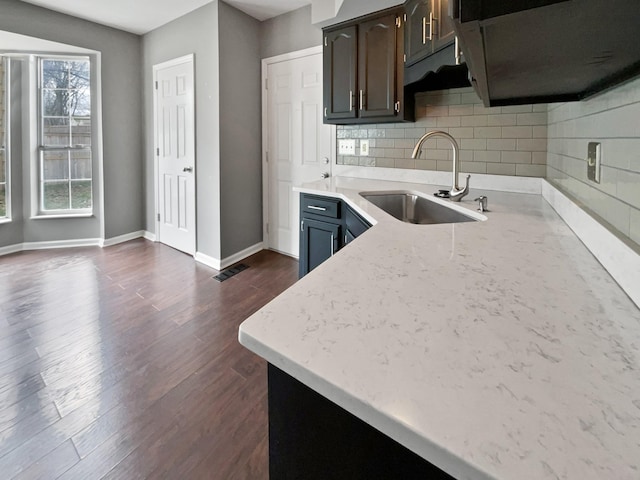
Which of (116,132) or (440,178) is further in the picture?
(116,132)

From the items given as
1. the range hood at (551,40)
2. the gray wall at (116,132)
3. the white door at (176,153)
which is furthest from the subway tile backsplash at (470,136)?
the gray wall at (116,132)

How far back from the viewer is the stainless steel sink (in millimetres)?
2070

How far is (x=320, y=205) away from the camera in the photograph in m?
2.45

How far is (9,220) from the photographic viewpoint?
3879 millimetres

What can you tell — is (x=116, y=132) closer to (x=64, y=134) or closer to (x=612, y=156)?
(x=64, y=134)

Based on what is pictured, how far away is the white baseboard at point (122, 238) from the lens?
167 inches

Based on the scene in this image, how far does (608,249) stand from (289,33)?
3.58m

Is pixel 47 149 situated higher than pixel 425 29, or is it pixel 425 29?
pixel 425 29

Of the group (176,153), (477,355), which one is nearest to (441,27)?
(477,355)

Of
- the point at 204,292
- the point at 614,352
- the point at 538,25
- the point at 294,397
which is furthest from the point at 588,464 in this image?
the point at 204,292

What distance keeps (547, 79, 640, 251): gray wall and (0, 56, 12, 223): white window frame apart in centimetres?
509

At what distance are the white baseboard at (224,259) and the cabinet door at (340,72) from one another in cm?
174

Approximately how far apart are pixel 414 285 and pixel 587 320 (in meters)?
0.29

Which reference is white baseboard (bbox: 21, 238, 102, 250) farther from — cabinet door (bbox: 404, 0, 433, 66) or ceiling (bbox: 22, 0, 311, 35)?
cabinet door (bbox: 404, 0, 433, 66)
